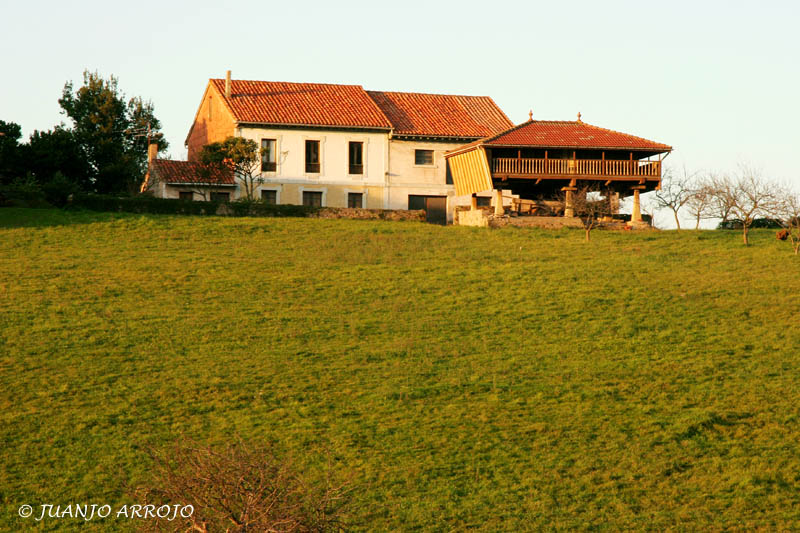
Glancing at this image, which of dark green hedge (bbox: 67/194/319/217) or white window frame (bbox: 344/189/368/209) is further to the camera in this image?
white window frame (bbox: 344/189/368/209)

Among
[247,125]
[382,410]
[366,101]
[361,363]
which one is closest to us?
[382,410]

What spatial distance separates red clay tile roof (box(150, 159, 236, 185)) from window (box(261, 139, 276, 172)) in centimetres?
195

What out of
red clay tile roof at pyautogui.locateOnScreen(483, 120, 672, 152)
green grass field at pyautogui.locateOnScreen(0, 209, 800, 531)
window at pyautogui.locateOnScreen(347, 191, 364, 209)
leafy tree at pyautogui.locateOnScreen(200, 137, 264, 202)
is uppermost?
red clay tile roof at pyautogui.locateOnScreen(483, 120, 672, 152)

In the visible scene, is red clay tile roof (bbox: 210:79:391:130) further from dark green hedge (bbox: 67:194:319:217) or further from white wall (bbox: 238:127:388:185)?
dark green hedge (bbox: 67:194:319:217)

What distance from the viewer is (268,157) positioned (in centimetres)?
5247

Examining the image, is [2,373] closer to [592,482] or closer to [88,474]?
[88,474]

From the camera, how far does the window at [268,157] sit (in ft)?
170

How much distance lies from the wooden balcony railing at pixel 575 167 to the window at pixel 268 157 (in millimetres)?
13112

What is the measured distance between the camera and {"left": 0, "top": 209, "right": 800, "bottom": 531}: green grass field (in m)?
16.9

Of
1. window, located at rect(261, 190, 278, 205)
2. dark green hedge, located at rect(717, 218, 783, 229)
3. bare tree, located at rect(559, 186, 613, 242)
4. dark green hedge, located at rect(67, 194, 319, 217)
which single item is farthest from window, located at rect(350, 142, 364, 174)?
dark green hedge, located at rect(717, 218, 783, 229)

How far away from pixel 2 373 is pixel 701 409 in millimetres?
15559

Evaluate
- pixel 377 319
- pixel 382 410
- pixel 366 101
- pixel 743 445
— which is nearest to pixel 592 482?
pixel 743 445

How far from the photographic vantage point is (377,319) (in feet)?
88.7

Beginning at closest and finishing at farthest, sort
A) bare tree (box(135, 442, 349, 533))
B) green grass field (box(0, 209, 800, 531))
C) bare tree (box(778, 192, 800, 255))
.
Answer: bare tree (box(135, 442, 349, 533)) < green grass field (box(0, 209, 800, 531)) < bare tree (box(778, 192, 800, 255))
